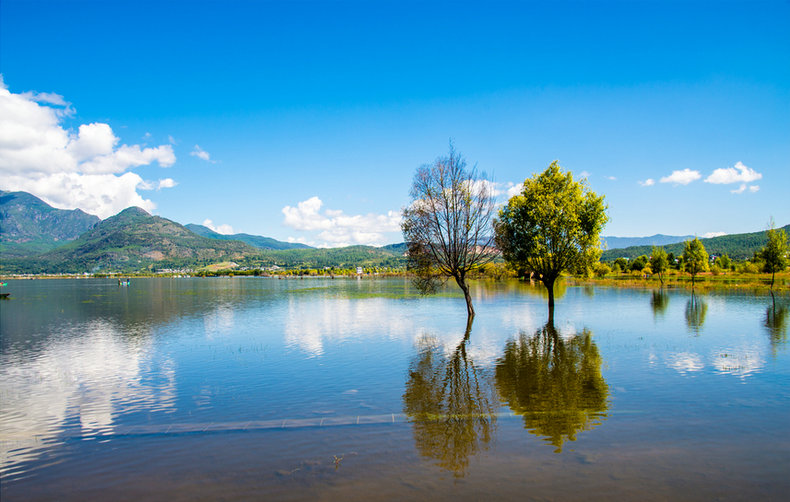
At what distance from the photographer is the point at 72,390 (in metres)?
16.3

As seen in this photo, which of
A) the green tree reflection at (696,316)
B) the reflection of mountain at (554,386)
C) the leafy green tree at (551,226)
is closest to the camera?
the reflection of mountain at (554,386)

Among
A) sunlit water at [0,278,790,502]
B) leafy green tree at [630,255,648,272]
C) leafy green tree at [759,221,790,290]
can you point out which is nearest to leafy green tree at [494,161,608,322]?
sunlit water at [0,278,790,502]

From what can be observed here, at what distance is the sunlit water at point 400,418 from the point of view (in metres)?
8.55

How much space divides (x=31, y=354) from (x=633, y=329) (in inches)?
1506

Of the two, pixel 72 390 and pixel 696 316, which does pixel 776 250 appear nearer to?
pixel 696 316

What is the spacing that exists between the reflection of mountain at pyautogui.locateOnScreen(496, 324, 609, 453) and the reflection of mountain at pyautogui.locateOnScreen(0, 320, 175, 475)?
12.2 m

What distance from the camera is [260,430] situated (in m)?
11.7

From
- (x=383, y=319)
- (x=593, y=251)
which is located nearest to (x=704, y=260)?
(x=593, y=251)

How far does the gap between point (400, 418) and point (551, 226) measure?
29388mm

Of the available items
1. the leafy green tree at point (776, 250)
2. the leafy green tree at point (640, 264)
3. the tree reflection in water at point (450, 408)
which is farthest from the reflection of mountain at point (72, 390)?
the leafy green tree at point (640, 264)

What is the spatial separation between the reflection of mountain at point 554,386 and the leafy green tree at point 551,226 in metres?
14.4

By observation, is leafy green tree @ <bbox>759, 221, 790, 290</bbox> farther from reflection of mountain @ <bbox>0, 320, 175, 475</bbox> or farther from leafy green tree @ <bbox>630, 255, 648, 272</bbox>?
reflection of mountain @ <bbox>0, 320, 175, 475</bbox>

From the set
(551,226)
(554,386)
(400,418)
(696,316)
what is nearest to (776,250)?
(696,316)

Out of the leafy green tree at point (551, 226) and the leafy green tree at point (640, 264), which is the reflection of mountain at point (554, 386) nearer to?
the leafy green tree at point (551, 226)
